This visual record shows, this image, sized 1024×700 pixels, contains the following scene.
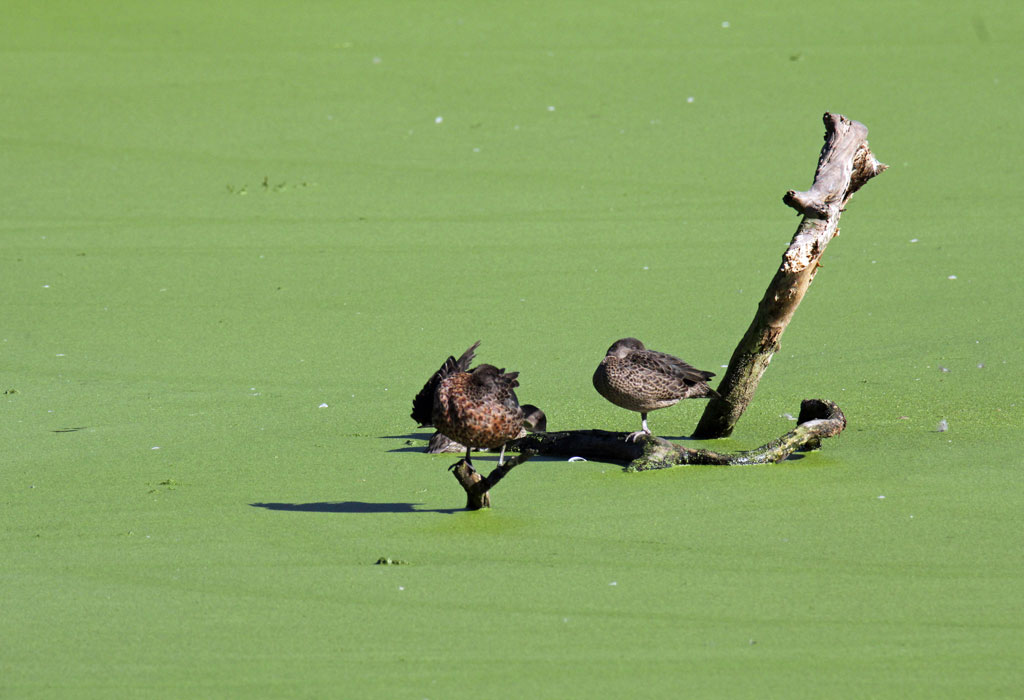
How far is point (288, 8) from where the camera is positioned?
13.1 metres

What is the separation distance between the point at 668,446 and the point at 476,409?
834 mm

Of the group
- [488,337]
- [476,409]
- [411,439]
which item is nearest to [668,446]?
[476,409]

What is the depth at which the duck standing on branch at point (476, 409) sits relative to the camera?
16.2 feet

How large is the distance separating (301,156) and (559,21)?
10.5 ft

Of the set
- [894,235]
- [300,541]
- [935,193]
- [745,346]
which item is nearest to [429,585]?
[300,541]

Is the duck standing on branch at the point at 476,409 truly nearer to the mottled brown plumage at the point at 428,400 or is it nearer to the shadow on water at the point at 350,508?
the mottled brown plumage at the point at 428,400

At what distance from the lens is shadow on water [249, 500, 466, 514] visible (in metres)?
4.97

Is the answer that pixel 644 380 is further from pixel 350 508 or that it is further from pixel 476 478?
pixel 350 508

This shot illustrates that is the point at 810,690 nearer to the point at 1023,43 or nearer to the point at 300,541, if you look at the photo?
the point at 300,541

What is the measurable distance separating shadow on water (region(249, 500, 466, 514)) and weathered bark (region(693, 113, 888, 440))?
4.56 ft

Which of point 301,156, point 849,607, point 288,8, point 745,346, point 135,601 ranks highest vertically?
point 288,8

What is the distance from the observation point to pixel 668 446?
5387 millimetres

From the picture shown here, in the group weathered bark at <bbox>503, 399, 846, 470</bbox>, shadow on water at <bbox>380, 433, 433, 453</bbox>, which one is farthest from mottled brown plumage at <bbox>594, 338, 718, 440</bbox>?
shadow on water at <bbox>380, 433, 433, 453</bbox>

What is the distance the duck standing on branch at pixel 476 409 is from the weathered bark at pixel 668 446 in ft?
1.15
